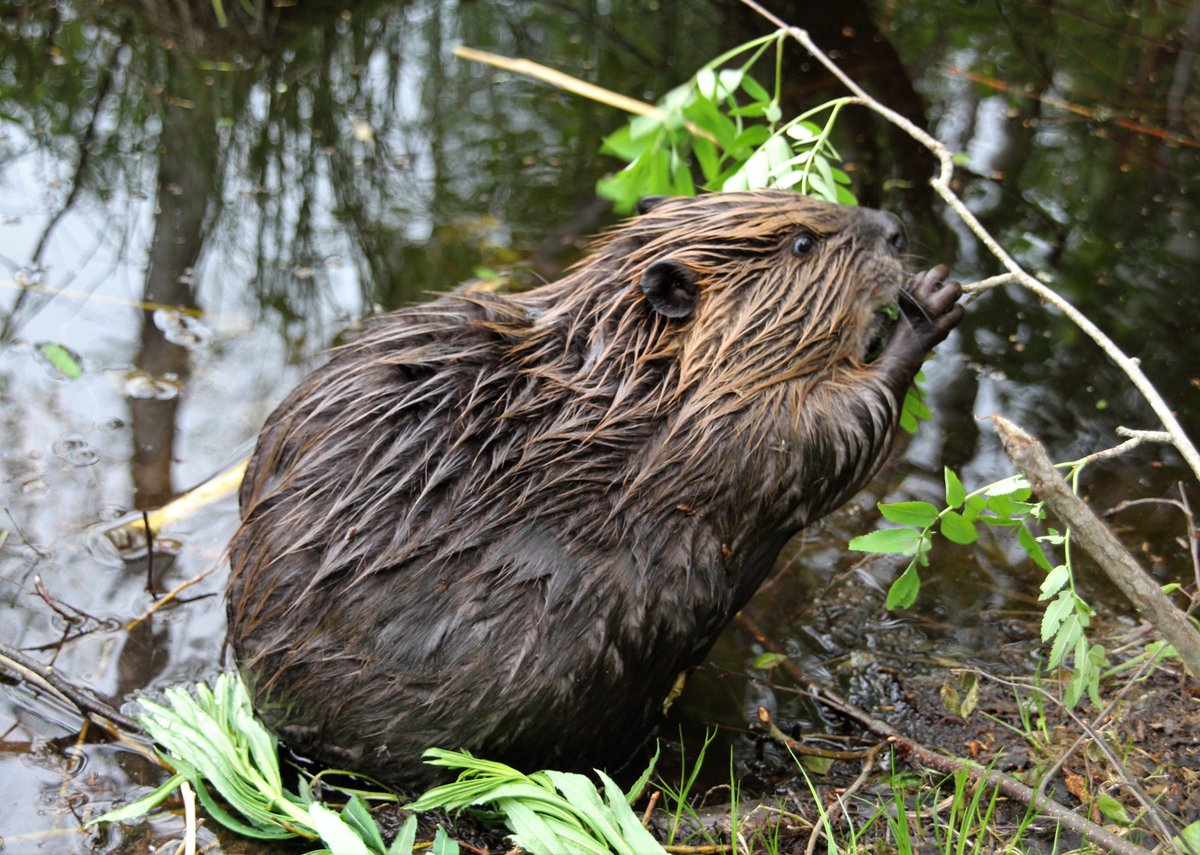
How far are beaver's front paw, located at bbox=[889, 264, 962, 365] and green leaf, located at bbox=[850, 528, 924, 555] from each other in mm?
377

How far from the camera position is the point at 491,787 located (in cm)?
195

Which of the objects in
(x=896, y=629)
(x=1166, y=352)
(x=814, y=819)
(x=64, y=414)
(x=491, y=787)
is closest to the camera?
(x=491, y=787)

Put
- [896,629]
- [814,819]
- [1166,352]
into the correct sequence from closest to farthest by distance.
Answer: [814,819], [896,629], [1166,352]

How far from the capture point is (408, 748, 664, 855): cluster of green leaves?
1.80 metres

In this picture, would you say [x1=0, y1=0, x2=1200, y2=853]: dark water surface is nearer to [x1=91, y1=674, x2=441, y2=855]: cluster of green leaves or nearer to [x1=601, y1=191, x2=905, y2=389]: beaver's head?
[x1=91, y1=674, x2=441, y2=855]: cluster of green leaves

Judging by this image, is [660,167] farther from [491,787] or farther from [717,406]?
[491,787]

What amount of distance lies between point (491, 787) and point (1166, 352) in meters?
2.57

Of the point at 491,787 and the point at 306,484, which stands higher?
the point at 306,484

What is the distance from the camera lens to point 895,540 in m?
2.15

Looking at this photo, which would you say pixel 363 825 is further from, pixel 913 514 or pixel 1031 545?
pixel 1031 545

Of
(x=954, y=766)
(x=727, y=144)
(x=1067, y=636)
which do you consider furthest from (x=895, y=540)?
(x=727, y=144)

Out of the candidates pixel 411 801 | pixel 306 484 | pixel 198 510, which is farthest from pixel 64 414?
pixel 411 801

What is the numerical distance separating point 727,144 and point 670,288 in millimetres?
781

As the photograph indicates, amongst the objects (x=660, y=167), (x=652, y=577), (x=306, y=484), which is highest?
(x=660, y=167)
